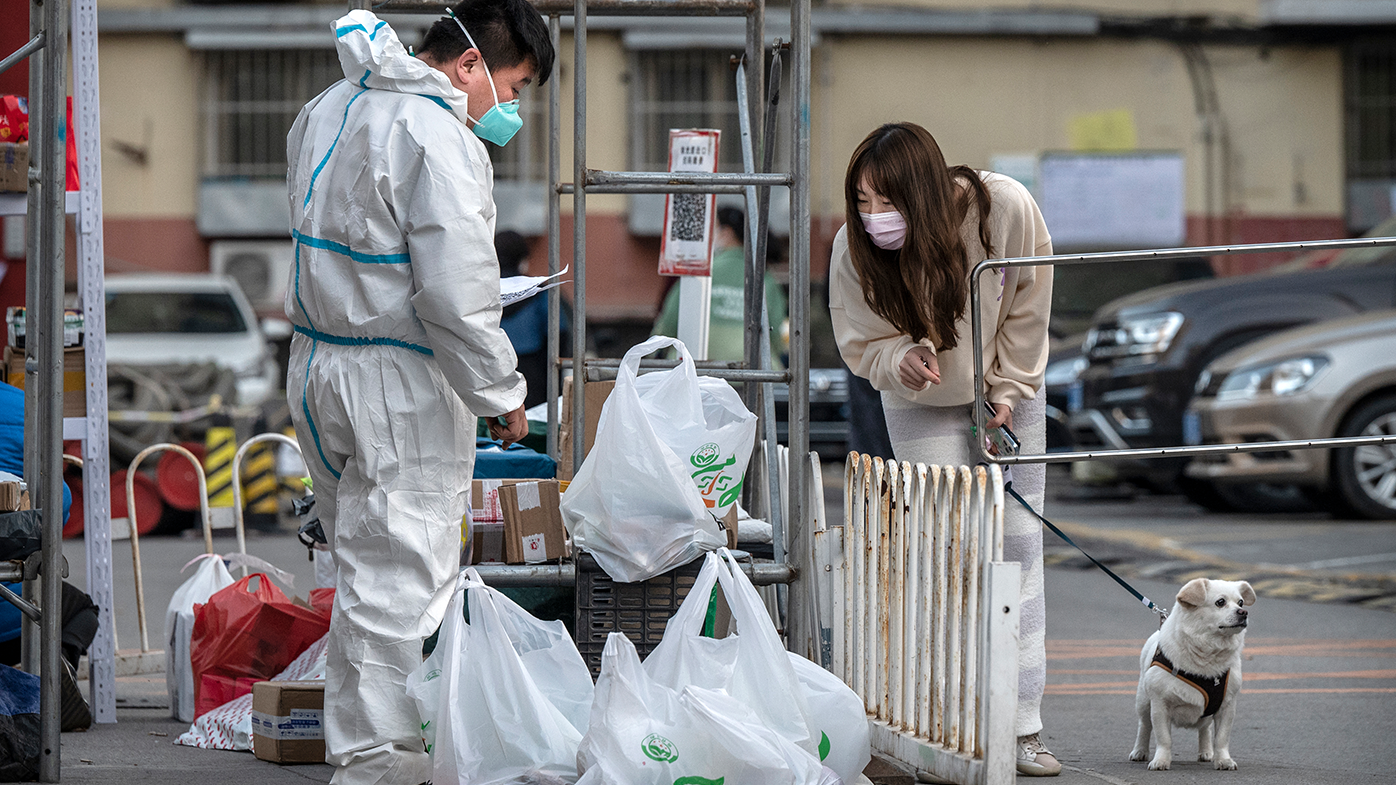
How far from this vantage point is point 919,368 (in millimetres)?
3736

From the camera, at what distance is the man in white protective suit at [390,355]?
320 cm

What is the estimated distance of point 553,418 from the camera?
5.00 metres

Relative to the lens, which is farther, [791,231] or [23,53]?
[791,231]

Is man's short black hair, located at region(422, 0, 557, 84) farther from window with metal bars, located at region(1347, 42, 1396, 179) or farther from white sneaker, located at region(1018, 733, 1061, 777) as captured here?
window with metal bars, located at region(1347, 42, 1396, 179)

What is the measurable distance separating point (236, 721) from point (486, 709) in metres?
1.35

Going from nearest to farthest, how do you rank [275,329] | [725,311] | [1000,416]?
[1000,416]
[725,311]
[275,329]

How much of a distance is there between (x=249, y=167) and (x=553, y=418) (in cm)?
1628

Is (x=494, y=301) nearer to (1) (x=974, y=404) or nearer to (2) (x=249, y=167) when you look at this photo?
(1) (x=974, y=404)

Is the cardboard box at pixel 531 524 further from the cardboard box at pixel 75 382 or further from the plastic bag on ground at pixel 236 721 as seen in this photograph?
the cardboard box at pixel 75 382

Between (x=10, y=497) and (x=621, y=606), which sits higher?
(x=10, y=497)

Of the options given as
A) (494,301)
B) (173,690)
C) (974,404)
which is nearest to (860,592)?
(974,404)

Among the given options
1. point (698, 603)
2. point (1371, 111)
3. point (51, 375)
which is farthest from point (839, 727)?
point (1371, 111)

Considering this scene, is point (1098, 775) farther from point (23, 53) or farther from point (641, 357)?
point (23, 53)

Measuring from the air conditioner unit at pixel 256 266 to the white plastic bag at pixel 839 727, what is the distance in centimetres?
→ 1727
